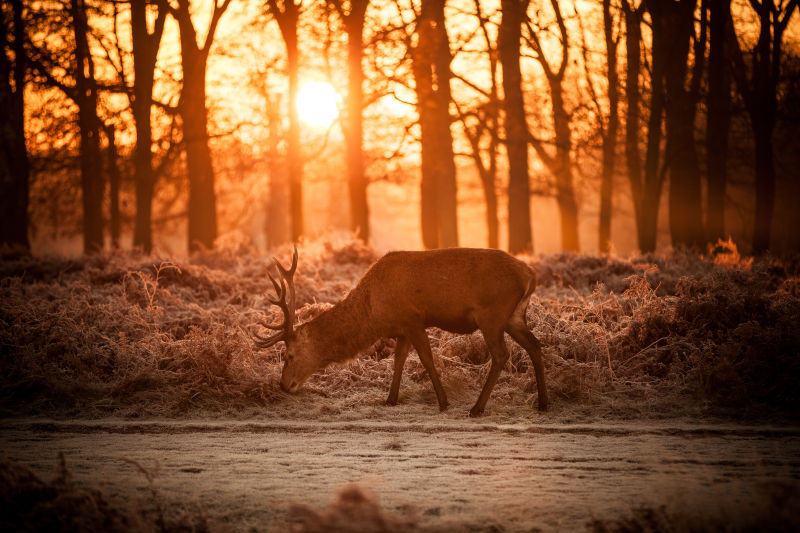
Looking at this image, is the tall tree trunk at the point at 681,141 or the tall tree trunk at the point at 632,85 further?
the tall tree trunk at the point at 632,85

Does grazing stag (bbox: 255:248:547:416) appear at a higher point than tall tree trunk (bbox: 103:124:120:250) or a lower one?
lower

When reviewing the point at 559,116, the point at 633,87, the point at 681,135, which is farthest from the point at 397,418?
the point at 559,116

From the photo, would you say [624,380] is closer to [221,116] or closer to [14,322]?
[14,322]

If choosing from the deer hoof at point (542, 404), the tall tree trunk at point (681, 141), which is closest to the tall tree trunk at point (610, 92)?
the tall tree trunk at point (681, 141)

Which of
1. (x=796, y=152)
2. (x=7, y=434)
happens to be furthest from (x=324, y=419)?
(x=796, y=152)

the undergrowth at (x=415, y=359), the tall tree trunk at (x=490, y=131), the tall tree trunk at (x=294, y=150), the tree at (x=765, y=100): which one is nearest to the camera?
the undergrowth at (x=415, y=359)

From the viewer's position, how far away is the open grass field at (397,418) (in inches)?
219

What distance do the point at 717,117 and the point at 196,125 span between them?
15708mm

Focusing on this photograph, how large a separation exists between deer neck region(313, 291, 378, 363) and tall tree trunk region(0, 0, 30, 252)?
468 inches

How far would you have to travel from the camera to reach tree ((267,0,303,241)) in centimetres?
2395

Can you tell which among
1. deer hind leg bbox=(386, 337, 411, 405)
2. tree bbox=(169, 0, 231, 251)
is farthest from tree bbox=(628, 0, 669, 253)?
deer hind leg bbox=(386, 337, 411, 405)

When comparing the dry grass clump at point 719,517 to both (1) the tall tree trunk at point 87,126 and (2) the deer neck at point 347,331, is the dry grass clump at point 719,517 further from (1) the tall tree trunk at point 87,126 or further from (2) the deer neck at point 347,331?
(1) the tall tree trunk at point 87,126

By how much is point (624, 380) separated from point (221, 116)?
2179 cm

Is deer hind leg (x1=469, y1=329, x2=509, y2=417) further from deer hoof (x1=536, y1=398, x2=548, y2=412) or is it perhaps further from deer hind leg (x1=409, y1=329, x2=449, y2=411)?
deer hoof (x1=536, y1=398, x2=548, y2=412)
